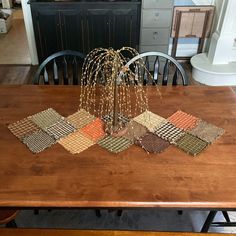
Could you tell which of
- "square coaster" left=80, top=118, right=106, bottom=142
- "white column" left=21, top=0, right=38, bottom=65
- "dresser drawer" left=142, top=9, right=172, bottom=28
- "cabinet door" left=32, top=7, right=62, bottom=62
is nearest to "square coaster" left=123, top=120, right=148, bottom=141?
"square coaster" left=80, top=118, right=106, bottom=142

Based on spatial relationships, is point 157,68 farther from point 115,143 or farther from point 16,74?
point 16,74

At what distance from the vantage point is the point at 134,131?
4.56 ft

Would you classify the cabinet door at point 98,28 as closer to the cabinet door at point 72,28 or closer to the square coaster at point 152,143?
the cabinet door at point 72,28

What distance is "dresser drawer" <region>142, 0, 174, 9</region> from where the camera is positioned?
3.16 meters

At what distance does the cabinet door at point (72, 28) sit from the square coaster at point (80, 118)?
2.14m

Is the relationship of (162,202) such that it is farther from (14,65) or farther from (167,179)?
(14,65)

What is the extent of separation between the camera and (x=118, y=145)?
1.29 metres

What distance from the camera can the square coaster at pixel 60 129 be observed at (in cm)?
136

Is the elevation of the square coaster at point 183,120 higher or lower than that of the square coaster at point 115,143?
higher

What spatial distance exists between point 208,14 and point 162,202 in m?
3.12

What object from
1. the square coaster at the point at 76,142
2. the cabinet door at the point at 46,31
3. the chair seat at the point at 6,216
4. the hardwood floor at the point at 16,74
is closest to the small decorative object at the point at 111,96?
the square coaster at the point at 76,142

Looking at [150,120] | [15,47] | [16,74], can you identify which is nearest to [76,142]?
[150,120]

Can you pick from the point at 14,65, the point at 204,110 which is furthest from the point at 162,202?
the point at 14,65

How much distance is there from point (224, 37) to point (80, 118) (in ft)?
8.36
